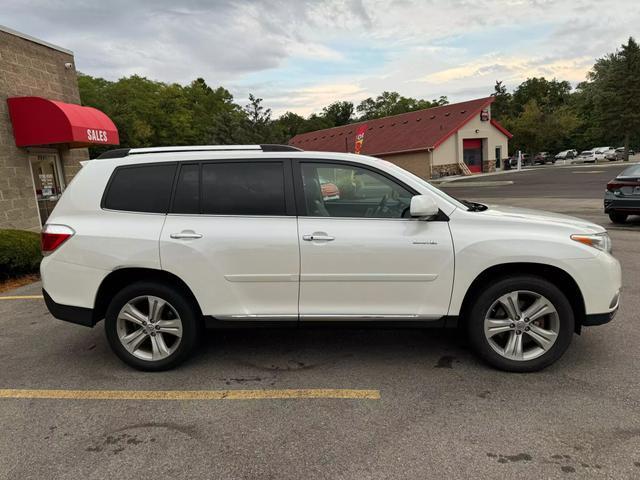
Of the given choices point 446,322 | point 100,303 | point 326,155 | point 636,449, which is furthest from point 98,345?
point 636,449

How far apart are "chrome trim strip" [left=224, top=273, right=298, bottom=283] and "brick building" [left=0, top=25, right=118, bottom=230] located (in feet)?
27.1

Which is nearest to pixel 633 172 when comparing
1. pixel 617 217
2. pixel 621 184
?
pixel 621 184

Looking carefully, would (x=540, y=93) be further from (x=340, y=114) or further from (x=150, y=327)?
(x=150, y=327)

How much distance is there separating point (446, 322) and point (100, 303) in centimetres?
286

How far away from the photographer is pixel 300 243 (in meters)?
3.62

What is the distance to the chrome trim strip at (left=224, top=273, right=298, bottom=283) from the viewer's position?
3.67 m

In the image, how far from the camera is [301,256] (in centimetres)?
363

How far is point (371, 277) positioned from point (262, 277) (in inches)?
33.7

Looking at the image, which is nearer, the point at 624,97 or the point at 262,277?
the point at 262,277

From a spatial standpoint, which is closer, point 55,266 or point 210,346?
point 55,266

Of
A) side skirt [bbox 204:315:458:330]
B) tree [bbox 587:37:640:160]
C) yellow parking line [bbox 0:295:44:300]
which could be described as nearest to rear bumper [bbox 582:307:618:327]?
side skirt [bbox 204:315:458:330]

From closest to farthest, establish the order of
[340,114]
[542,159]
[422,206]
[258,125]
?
1. [422,206]
2. [258,125]
3. [542,159]
4. [340,114]

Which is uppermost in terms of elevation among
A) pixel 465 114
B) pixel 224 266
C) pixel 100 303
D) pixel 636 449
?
pixel 465 114

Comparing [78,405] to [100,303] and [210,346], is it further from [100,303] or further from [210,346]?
[210,346]
